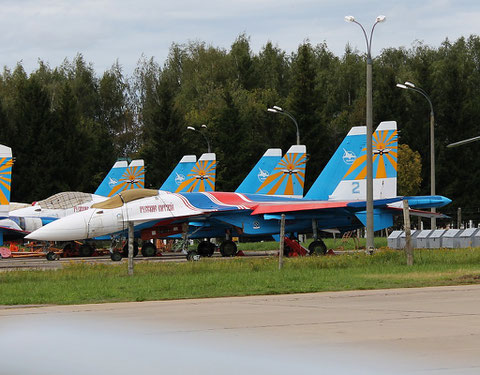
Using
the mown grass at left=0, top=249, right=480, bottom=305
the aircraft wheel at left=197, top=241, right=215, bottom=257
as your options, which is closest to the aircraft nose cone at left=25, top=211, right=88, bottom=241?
the aircraft wheel at left=197, top=241, right=215, bottom=257

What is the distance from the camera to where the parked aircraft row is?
112 ft

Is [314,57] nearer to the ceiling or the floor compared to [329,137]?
nearer to the ceiling

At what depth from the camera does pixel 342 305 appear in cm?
1330

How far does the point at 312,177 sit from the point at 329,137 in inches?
175

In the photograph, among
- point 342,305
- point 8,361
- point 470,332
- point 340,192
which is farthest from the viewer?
point 340,192

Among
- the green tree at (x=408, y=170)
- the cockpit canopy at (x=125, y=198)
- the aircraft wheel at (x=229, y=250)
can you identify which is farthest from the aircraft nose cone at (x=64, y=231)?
the green tree at (x=408, y=170)

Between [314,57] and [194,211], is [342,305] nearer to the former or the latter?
[194,211]

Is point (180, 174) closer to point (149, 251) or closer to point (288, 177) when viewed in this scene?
point (288, 177)

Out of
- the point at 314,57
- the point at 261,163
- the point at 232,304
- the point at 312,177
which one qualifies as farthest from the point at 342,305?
the point at 314,57

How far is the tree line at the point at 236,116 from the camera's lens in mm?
69000

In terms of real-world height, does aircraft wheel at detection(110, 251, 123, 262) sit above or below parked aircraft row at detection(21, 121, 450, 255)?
below

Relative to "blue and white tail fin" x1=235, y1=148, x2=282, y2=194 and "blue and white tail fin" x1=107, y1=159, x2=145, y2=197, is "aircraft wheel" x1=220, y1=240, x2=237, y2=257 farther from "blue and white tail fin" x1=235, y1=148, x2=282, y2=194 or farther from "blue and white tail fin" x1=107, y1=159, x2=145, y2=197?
"blue and white tail fin" x1=107, y1=159, x2=145, y2=197

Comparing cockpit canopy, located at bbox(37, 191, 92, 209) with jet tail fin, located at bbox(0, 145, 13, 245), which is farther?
cockpit canopy, located at bbox(37, 191, 92, 209)

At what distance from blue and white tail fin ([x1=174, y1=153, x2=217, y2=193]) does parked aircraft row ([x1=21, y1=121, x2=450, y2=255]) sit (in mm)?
10704
